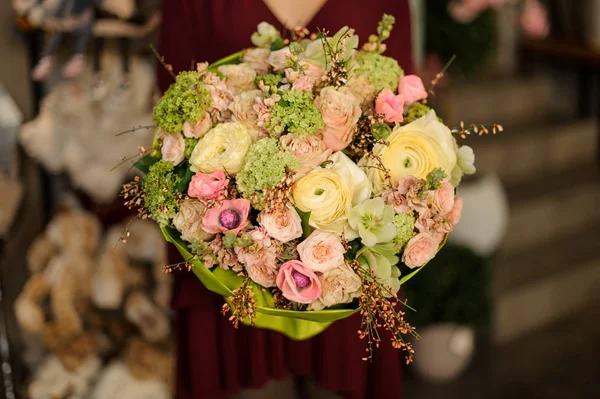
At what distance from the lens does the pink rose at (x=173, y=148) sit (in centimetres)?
125

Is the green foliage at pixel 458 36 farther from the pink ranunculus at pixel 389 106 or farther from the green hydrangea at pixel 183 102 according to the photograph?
the green hydrangea at pixel 183 102

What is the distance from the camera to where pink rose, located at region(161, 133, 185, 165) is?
1.25 m

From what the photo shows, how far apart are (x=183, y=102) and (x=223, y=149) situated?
0.11 meters

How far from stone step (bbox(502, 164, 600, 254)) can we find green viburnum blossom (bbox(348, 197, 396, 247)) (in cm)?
257

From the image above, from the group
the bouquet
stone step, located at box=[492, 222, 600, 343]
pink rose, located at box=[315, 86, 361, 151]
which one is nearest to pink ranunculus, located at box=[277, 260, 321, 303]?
the bouquet

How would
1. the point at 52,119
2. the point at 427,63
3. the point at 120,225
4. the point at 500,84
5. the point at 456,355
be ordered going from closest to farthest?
the point at 52,119, the point at 120,225, the point at 456,355, the point at 427,63, the point at 500,84

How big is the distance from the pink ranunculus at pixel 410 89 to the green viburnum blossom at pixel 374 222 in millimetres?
242

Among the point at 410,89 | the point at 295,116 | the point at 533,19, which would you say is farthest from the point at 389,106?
the point at 533,19

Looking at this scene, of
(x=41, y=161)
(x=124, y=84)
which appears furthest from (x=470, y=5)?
(x=41, y=161)

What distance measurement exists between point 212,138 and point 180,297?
0.53 meters

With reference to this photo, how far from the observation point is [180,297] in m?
1.61

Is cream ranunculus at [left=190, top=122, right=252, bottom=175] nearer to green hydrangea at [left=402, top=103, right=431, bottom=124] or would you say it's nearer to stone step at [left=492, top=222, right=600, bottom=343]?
green hydrangea at [left=402, top=103, right=431, bottom=124]

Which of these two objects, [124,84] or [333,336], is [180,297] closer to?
[333,336]

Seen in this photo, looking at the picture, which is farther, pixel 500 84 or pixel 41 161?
pixel 500 84
